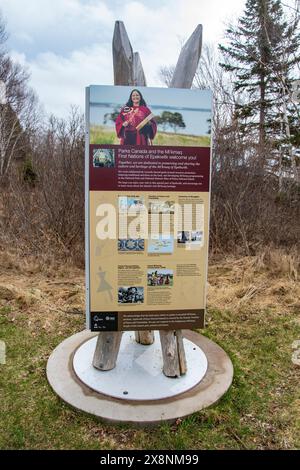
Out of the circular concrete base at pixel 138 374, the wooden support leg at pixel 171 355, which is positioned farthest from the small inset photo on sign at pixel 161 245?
the circular concrete base at pixel 138 374

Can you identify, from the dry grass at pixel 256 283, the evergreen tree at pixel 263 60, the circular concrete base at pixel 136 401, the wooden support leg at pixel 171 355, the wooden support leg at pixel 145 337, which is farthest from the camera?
the evergreen tree at pixel 263 60

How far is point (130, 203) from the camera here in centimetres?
229

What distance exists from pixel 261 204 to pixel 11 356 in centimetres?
547

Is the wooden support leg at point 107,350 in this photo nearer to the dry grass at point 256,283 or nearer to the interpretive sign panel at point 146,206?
the interpretive sign panel at point 146,206

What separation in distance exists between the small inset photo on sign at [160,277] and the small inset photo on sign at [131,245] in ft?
0.62

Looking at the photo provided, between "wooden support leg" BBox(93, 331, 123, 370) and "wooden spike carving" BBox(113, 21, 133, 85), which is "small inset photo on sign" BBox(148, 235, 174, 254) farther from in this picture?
"wooden spike carving" BBox(113, 21, 133, 85)

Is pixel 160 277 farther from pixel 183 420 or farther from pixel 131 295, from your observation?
pixel 183 420

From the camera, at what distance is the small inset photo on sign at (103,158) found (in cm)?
220

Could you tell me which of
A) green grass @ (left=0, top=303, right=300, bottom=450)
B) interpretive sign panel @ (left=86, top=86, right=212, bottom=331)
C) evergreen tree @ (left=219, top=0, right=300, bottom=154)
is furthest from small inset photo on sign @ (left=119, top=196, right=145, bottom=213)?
evergreen tree @ (left=219, top=0, right=300, bottom=154)

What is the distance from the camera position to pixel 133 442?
6.92 feet

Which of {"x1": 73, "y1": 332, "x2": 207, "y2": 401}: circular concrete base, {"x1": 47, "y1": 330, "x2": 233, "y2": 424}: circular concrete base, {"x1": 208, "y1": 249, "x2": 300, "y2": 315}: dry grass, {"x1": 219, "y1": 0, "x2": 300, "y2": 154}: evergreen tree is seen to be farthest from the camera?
{"x1": 219, "y1": 0, "x2": 300, "y2": 154}: evergreen tree

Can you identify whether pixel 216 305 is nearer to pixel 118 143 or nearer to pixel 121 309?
pixel 121 309

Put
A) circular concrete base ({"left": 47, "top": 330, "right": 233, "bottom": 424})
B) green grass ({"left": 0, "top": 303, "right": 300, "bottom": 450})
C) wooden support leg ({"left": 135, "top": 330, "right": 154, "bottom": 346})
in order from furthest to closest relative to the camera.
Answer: wooden support leg ({"left": 135, "top": 330, "right": 154, "bottom": 346}), circular concrete base ({"left": 47, "top": 330, "right": 233, "bottom": 424}), green grass ({"left": 0, "top": 303, "right": 300, "bottom": 450})

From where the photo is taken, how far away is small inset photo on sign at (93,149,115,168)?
7.23 feet
